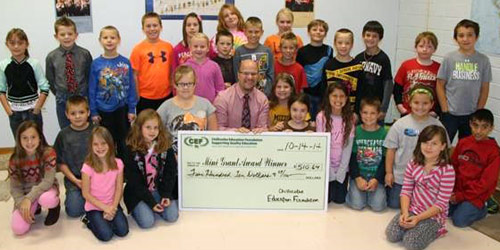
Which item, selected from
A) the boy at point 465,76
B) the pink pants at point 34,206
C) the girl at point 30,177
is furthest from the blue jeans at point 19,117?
the boy at point 465,76

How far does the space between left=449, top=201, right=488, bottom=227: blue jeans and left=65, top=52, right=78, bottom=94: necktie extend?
303 centimetres

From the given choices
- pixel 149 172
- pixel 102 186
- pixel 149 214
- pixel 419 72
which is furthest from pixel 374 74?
pixel 102 186

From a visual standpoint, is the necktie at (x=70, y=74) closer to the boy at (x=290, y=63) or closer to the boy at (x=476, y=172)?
the boy at (x=290, y=63)

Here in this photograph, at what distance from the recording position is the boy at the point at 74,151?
367 centimetres

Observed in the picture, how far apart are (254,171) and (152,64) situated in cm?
130

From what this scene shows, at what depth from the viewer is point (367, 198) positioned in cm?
395

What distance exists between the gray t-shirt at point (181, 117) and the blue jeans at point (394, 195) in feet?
4.85

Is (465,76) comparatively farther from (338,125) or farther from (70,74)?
(70,74)

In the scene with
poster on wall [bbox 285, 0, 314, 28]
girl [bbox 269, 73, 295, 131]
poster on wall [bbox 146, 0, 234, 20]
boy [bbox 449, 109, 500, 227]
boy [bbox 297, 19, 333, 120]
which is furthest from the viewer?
poster on wall [bbox 285, 0, 314, 28]

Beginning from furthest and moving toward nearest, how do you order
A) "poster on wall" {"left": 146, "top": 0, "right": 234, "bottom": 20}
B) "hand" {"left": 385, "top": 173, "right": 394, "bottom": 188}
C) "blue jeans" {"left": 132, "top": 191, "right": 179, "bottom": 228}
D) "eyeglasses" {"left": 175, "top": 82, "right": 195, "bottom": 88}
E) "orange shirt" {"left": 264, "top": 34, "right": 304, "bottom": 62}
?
1. "poster on wall" {"left": 146, "top": 0, "right": 234, "bottom": 20}
2. "orange shirt" {"left": 264, "top": 34, "right": 304, "bottom": 62}
3. "hand" {"left": 385, "top": 173, "right": 394, "bottom": 188}
4. "eyeglasses" {"left": 175, "top": 82, "right": 195, "bottom": 88}
5. "blue jeans" {"left": 132, "top": 191, "right": 179, "bottom": 228}

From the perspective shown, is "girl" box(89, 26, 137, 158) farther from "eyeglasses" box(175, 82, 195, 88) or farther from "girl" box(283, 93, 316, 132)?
"girl" box(283, 93, 316, 132)

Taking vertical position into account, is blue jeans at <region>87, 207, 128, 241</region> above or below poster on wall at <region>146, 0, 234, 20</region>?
below

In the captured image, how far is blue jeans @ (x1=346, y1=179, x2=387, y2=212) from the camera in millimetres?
3875

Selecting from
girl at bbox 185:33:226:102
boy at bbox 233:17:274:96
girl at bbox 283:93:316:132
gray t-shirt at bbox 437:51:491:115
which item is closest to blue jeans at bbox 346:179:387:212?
girl at bbox 283:93:316:132
